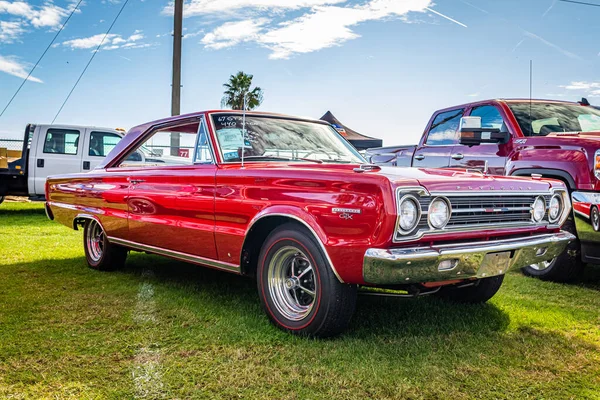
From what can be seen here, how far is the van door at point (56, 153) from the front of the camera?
1253 cm

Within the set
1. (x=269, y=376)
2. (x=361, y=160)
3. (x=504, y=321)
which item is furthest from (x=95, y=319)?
(x=504, y=321)

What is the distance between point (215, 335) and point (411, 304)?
175 cm

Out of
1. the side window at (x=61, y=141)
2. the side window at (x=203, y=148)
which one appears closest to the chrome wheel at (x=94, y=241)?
the side window at (x=203, y=148)

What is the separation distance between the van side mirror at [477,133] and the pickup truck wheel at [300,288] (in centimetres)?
272

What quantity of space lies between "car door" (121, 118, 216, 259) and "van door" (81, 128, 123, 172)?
7.46 metres

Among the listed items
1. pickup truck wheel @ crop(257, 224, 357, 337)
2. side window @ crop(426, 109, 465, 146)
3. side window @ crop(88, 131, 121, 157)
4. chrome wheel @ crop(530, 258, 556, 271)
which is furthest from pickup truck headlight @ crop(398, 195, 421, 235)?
side window @ crop(88, 131, 121, 157)

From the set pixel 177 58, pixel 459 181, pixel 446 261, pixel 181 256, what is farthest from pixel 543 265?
pixel 177 58

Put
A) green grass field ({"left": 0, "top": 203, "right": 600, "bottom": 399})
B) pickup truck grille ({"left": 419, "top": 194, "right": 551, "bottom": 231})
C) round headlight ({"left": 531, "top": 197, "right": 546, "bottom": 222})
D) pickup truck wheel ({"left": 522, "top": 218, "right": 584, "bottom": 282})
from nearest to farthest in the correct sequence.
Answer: green grass field ({"left": 0, "top": 203, "right": 600, "bottom": 399}) < pickup truck grille ({"left": 419, "top": 194, "right": 551, "bottom": 231}) < round headlight ({"left": 531, "top": 197, "right": 546, "bottom": 222}) < pickup truck wheel ({"left": 522, "top": 218, "right": 584, "bottom": 282})

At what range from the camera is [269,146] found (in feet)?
15.4

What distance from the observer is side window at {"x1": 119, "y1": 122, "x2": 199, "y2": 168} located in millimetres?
5074

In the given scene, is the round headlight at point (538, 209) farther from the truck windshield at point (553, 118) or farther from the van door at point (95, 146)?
the van door at point (95, 146)

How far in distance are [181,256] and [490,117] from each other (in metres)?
4.30

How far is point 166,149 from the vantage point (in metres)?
Result: 5.54

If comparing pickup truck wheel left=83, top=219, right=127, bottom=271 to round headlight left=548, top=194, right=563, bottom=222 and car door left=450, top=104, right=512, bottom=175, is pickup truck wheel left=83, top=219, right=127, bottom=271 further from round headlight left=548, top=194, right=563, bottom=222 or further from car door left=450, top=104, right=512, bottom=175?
round headlight left=548, top=194, right=563, bottom=222
